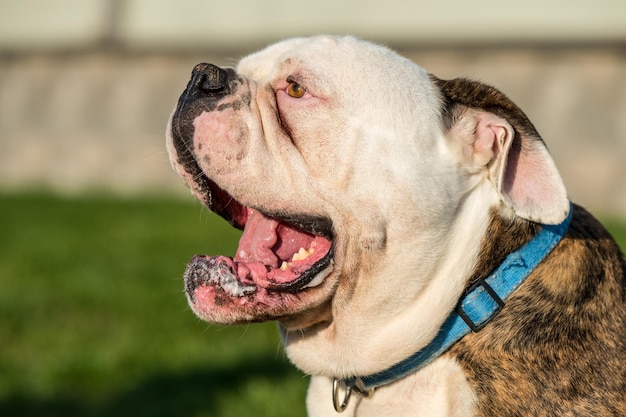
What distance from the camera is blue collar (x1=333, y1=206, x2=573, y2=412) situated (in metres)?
3.14

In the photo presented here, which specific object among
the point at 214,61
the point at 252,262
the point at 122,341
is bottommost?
the point at 214,61

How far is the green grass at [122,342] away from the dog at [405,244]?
Result: 29.2 inches

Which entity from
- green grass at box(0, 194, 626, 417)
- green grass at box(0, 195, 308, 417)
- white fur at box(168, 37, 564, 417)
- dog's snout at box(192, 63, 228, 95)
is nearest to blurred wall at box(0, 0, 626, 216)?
green grass at box(0, 194, 626, 417)

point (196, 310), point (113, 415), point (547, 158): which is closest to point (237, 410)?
point (113, 415)

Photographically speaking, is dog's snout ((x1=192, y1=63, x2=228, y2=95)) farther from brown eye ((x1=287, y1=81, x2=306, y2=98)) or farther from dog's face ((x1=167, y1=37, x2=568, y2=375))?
brown eye ((x1=287, y1=81, x2=306, y2=98))

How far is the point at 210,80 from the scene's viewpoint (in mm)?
3430

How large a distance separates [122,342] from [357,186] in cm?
312

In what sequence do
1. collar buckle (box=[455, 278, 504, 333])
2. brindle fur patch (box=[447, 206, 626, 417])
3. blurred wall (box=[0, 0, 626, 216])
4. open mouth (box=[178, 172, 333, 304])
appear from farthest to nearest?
blurred wall (box=[0, 0, 626, 216]) → open mouth (box=[178, 172, 333, 304]) → collar buckle (box=[455, 278, 504, 333]) → brindle fur patch (box=[447, 206, 626, 417])

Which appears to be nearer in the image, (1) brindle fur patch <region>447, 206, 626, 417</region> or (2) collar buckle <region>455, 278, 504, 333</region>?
(1) brindle fur patch <region>447, 206, 626, 417</region>

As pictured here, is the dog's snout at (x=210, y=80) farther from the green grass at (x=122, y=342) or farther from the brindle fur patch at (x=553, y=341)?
the brindle fur patch at (x=553, y=341)

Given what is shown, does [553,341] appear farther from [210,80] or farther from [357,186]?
[210,80]

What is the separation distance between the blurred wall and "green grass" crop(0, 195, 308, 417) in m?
3.70

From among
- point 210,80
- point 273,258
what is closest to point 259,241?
point 273,258

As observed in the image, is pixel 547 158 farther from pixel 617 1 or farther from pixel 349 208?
pixel 617 1
